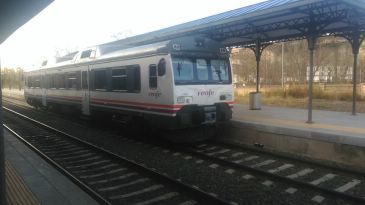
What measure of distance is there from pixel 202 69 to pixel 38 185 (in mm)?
6139

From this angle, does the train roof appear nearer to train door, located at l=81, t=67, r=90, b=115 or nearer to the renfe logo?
train door, located at l=81, t=67, r=90, b=115

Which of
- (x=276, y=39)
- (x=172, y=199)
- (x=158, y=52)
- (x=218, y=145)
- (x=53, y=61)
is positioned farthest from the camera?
(x=53, y=61)

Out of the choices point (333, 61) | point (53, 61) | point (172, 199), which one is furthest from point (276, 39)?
point (333, 61)

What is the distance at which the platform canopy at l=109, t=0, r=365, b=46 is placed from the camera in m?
10.3

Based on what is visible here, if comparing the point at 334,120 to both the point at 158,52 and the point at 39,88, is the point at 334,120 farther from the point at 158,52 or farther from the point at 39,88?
the point at 39,88

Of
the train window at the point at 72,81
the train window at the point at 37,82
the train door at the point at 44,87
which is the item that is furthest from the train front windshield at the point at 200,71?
the train window at the point at 37,82

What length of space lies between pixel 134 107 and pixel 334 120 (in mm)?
6383

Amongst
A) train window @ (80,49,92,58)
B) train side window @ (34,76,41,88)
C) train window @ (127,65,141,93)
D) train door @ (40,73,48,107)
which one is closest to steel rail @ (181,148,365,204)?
train window @ (127,65,141,93)

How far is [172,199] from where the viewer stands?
6.62 m

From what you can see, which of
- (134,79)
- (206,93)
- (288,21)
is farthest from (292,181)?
(288,21)

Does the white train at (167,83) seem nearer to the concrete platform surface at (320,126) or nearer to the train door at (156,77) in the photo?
the train door at (156,77)

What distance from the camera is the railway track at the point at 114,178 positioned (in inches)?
261

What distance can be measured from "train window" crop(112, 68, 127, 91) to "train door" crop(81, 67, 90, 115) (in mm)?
2702

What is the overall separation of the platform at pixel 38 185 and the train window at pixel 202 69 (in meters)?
4.93
